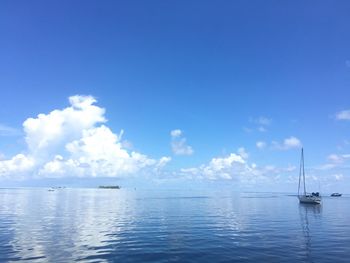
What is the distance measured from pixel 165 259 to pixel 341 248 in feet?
95.4

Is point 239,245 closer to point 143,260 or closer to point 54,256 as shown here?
point 143,260

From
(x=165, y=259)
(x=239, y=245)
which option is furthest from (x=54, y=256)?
(x=239, y=245)

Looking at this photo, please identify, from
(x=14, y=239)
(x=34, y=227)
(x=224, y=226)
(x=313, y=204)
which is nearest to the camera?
(x=14, y=239)

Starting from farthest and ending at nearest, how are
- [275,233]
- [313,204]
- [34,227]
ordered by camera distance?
[313,204] → [34,227] → [275,233]

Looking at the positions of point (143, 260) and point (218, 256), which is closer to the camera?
point (143, 260)

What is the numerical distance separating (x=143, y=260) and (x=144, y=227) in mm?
32918

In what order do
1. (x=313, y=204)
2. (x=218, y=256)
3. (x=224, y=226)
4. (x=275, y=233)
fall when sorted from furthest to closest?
(x=313, y=204)
(x=224, y=226)
(x=275, y=233)
(x=218, y=256)

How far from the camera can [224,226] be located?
81938 millimetres

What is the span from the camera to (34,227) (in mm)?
74938

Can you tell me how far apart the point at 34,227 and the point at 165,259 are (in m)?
41.2

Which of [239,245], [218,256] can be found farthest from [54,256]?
[239,245]

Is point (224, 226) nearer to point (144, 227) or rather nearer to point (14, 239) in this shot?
point (144, 227)

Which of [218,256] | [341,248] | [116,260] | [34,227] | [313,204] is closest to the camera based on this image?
[116,260]

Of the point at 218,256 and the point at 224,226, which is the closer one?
the point at 218,256
